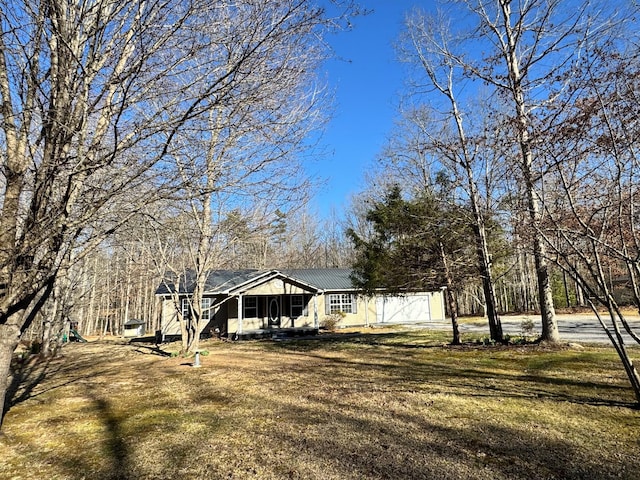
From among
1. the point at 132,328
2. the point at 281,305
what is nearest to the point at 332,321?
the point at 281,305

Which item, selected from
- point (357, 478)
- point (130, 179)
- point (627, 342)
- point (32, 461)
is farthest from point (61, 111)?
point (627, 342)

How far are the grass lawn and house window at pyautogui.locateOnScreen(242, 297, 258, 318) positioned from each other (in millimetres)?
11913

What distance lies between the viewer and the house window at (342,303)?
76.8ft

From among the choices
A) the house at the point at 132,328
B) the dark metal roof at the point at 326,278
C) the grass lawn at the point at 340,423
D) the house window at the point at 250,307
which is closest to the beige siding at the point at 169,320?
the house window at the point at 250,307

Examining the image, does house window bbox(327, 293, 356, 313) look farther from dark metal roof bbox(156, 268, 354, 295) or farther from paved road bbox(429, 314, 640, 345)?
paved road bbox(429, 314, 640, 345)

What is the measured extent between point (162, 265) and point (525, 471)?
10.6m

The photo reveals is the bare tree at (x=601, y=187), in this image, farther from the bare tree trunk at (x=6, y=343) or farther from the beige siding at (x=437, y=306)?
the beige siding at (x=437, y=306)

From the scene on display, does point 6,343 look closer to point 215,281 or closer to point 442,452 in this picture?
point 442,452

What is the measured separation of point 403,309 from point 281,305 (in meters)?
8.50

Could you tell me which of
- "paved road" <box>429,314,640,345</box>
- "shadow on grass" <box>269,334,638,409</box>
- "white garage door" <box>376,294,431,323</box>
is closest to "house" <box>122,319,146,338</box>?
"white garage door" <box>376,294,431,323</box>

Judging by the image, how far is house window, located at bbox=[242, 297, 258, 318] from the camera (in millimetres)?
20562

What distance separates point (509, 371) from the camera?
24.4ft

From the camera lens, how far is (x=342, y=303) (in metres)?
23.6

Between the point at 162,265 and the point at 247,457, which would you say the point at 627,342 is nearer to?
the point at 247,457
